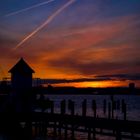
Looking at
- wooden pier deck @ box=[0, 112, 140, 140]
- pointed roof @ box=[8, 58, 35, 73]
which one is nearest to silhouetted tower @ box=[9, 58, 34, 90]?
pointed roof @ box=[8, 58, 35, 73]

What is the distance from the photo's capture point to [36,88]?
3816cm

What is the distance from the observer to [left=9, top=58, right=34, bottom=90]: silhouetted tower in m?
36.8

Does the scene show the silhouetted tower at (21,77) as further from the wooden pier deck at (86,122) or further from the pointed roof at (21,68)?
the wooden pier deck at (86,122)

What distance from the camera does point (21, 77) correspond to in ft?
122

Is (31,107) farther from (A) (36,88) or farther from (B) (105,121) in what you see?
(B) (105,121)

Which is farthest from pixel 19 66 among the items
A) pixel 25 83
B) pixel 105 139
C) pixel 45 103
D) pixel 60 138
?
pixel 105 139

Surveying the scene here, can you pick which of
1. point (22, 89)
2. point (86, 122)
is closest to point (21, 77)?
point (22, 89)

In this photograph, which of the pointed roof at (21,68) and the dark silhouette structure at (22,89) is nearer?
the dark silhouette structure at (22,89)

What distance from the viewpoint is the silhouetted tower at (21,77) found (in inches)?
1447

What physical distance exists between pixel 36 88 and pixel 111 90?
42.8 ft

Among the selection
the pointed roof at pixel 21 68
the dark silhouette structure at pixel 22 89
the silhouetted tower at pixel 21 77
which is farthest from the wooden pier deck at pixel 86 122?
the pointed roof at pixel 21 68

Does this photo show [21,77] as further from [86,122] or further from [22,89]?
[86,122]

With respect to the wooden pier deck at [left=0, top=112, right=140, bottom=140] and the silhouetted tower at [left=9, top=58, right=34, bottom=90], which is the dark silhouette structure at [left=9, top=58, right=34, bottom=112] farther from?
the wooden pier deck at [left=0, top=112, right=140, bottom=140]

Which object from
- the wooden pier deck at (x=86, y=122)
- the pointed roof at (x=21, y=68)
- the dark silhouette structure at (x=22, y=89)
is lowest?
the wooden pier deck at (x=86, y=122)
